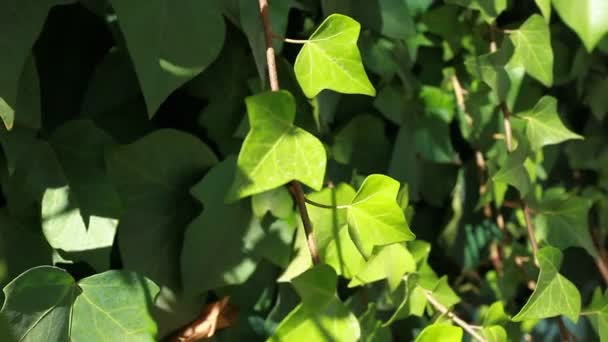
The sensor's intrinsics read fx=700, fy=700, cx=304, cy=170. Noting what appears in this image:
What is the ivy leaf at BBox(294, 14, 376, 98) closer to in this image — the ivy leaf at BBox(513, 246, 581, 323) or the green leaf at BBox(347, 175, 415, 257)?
the green leaf at BBox(347, 175, 415, 257)

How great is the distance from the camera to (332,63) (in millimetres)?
440

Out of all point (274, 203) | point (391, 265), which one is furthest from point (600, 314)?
point (274, 203)

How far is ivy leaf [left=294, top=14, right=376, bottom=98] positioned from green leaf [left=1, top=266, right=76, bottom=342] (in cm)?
19

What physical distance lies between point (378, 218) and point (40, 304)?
204 millimetres

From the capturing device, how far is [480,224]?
80cm

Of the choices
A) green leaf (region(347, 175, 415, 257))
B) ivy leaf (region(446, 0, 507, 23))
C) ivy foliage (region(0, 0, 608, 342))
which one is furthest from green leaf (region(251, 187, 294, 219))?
ivy leaf (region(446, 0, 507, 23))

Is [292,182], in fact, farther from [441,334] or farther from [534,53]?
[534,53]

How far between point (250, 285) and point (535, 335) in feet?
1.53

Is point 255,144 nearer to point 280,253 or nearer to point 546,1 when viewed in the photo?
point 280,253

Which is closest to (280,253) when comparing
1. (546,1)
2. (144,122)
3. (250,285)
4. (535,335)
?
(250,285)

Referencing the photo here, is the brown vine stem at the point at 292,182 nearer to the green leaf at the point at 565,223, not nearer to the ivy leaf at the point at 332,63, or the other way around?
the ivy leaf at the point at 332,63

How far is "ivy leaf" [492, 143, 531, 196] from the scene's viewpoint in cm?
57

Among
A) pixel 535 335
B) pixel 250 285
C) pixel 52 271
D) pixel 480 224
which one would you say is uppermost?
pixel 52 271

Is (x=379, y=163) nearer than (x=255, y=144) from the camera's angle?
No
